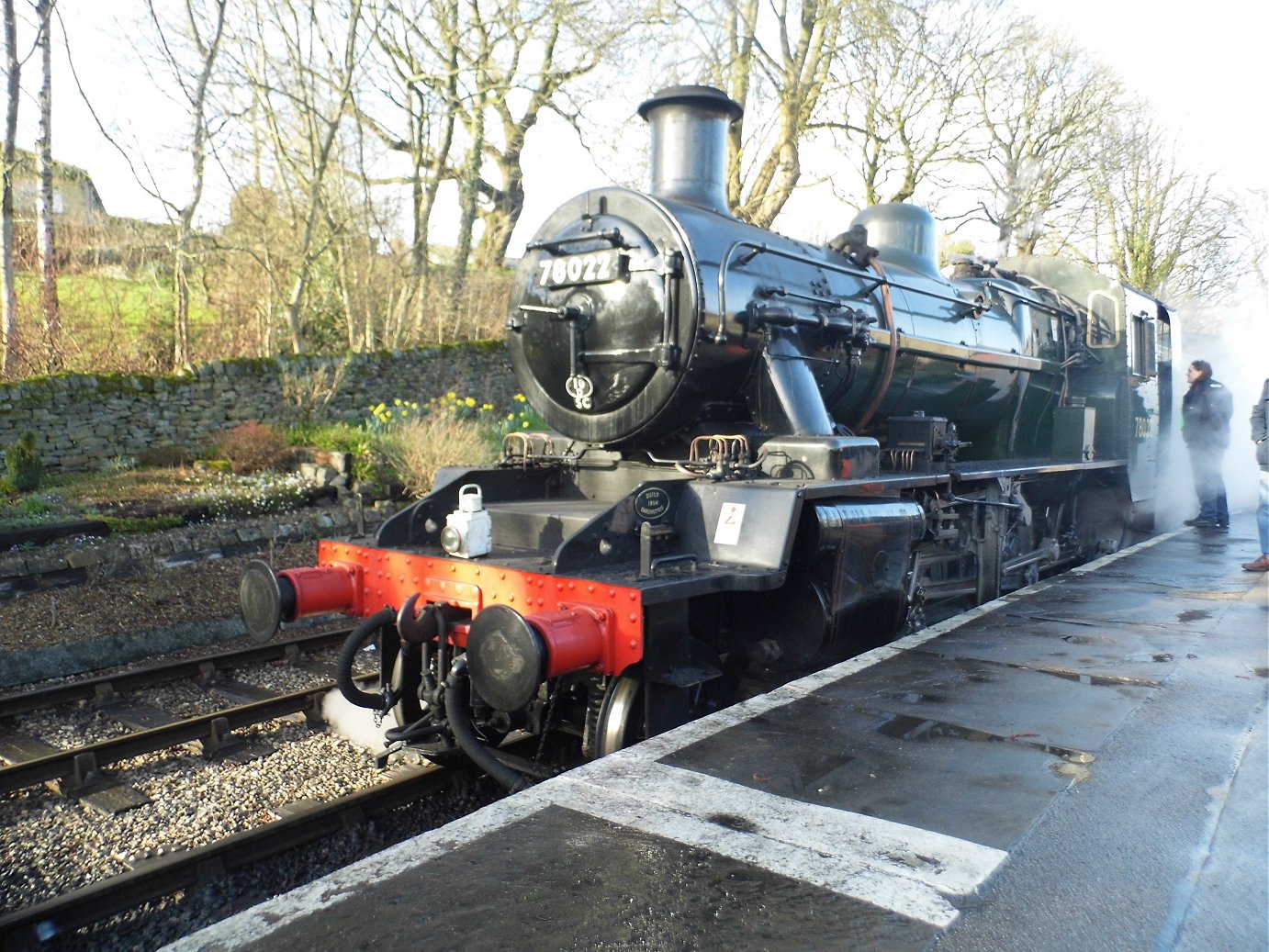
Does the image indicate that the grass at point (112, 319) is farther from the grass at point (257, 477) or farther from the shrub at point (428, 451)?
the shrub at point (428, 451)

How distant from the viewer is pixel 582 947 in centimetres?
206

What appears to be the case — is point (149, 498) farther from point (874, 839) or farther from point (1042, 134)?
point (1042, 134)

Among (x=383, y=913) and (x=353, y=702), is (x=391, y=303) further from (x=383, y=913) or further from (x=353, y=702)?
(x=383, y=913)

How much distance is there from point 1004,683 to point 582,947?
2.69 m

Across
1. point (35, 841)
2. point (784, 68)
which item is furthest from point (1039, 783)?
point (784, 68)

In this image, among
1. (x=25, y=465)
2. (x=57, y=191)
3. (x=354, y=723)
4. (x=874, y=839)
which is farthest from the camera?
(x=57, y=191)

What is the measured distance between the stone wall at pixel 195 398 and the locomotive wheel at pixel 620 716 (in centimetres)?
899

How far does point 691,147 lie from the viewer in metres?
5.15

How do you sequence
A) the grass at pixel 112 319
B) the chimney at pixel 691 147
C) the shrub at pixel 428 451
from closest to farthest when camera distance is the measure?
the chimney at pixel 691 147
the shrub at pixel 428 451
the grass at pixel 112 319

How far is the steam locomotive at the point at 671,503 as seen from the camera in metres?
3.74

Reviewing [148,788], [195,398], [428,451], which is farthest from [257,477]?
[148,788]

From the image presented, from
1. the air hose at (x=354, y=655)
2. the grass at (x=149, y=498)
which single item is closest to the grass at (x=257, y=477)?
the grass at (x=149, y=498)

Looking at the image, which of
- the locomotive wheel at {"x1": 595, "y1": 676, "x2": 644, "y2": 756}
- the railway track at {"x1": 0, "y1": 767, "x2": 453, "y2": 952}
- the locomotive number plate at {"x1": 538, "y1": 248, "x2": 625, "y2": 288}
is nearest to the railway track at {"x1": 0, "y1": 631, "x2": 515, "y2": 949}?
the railway track at {"x1": 0, "y1": 767, "x2": 453, "y2": 952}

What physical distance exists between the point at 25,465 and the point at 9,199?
4.83m
